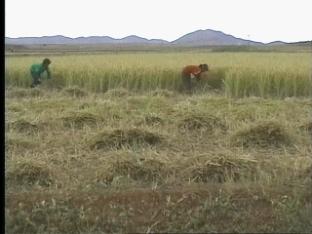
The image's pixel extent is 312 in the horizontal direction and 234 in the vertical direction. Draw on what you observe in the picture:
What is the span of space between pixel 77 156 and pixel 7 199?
1.45 m

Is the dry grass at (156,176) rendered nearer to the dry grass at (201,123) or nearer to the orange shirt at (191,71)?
the dry grass at (201,123)

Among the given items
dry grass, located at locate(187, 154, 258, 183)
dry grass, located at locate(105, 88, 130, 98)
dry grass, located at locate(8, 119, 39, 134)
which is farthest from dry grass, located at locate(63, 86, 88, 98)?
dry grass, located at locate(187, 154, 258, 183)

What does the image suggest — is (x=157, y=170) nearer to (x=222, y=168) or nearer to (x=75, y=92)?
(x=222, y=168)

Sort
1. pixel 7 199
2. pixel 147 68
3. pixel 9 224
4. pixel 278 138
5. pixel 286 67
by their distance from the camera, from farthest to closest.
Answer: pixel 147 68, pixel 286 67, pixel 278 138, pixel 7 199, pixel 9 224

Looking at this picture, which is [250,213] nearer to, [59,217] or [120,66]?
[59,217]

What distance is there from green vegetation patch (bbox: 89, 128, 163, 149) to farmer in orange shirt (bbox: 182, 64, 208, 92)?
687 cm

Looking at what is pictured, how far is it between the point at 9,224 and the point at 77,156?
5.80 feet

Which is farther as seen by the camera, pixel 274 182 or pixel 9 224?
pixel 274 182

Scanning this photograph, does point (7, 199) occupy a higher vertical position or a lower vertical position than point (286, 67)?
lower

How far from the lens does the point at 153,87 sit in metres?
13.3

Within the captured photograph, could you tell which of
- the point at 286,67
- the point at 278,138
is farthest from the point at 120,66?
the point at 278,138

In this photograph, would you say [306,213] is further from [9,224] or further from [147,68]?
[147,68]

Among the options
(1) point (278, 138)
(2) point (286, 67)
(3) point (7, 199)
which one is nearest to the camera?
(3) point (7, 199)

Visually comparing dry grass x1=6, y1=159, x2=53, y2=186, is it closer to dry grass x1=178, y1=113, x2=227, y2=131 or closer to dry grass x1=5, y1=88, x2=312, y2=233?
dry grass x1=5, y1=88, x2=312, y2=233
